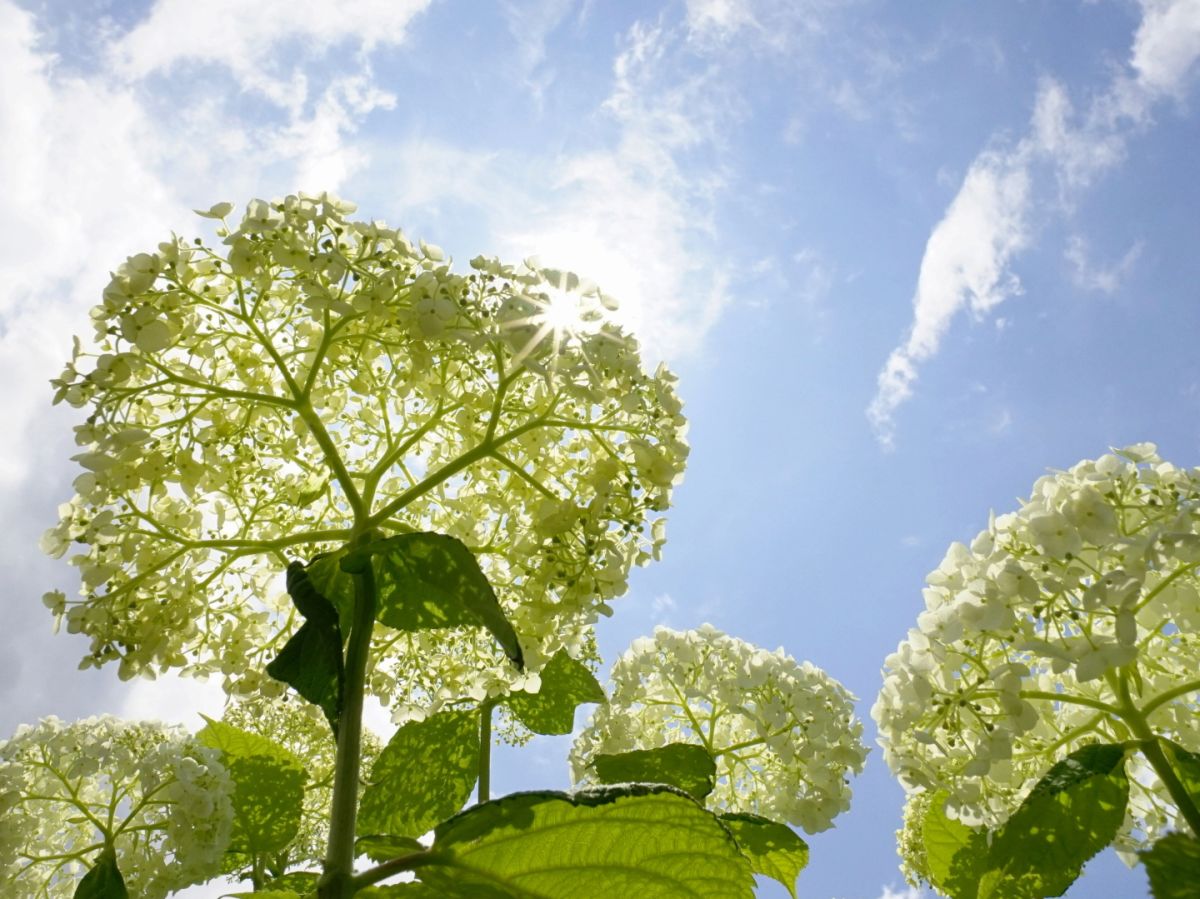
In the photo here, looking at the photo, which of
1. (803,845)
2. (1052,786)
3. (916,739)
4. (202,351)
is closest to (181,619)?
(202,351)

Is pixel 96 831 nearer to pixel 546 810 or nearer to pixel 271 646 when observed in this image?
pixel 271 646

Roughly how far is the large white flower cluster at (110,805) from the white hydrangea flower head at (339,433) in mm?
678

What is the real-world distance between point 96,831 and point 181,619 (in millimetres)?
2075

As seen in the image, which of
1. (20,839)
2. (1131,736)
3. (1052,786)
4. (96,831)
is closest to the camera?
(1052,786)

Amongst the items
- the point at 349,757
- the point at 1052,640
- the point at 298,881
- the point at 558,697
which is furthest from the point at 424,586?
the point at 1052,640

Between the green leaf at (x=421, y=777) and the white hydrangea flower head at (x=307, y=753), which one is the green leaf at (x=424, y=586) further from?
the white hydrangea flower head at (x=307, y=753)

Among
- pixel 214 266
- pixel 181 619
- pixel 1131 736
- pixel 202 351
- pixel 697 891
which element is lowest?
pixel 697 891

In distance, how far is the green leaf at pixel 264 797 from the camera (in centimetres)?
315

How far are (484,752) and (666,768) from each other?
23.0 inches

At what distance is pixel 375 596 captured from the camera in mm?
1809

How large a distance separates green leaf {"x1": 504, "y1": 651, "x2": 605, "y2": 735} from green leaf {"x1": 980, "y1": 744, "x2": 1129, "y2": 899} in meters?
1.33

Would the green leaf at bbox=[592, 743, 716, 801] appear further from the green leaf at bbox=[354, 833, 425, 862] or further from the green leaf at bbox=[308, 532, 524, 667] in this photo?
the green leaf at bbox=[354, 833, 425, 862]

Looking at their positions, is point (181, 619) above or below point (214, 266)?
below

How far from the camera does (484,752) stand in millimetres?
2666
